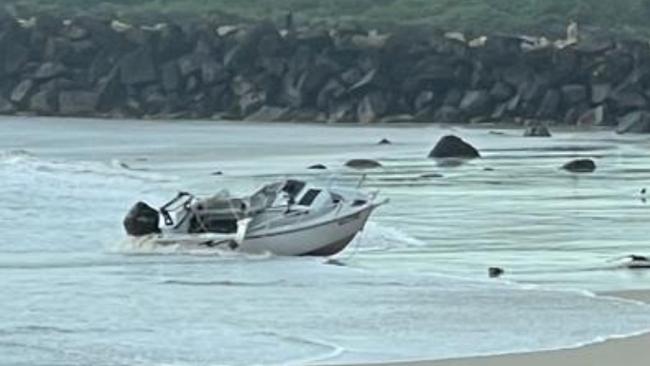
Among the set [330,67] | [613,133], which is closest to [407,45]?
[330,67]

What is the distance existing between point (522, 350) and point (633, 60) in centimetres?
5023

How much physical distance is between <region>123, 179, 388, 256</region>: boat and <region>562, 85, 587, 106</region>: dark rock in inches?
1592

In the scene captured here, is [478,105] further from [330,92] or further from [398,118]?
[330,92]

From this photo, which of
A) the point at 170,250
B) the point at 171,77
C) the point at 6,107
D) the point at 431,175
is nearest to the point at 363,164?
the point at 431,175

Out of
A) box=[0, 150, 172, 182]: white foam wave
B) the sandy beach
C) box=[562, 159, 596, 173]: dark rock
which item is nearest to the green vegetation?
box=[0, 150, 172, 182]: white foam wave

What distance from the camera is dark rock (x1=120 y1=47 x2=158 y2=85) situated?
224 feet

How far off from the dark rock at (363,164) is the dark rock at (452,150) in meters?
2.84

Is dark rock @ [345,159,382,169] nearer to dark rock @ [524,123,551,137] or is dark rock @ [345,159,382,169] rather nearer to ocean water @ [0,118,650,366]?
ocean water @ [0,118,650,366]

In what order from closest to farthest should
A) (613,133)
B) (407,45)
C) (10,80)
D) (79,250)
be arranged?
(79,250)
(613,133)
(407,45)
(10,80)

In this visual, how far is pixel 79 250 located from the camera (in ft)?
72.7

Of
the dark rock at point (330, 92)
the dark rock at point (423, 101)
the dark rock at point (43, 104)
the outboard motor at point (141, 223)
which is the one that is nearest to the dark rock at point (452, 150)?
the outboard motor at point (141, 223)

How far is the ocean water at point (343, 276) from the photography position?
14477 mm

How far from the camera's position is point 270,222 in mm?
21391

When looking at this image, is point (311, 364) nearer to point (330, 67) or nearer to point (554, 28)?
point (330, 67)
